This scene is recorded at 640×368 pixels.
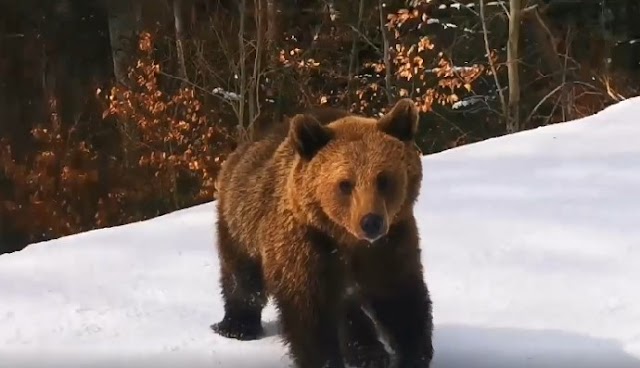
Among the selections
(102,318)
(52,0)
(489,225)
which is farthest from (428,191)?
(52,0)

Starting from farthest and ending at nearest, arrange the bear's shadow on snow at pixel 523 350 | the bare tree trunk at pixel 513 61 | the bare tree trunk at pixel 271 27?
the bare tree trunk at pixel 271 27 → the bare tree trunk at pixel 513 61 → the bear's shadow on snow at pixel 523 350

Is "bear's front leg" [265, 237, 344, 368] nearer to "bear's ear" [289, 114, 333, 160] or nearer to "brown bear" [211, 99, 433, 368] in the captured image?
"brown bear" [211, 99, 433, 368]

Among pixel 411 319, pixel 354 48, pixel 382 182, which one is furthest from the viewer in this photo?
pixel 354 48

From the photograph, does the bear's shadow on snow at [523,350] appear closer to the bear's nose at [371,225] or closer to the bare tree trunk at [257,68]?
the bear's nose at [371,225]

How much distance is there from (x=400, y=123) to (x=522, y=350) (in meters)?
1.01

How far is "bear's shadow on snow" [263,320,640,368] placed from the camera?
3.85 metres

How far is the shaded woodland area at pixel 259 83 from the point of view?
1792 cm

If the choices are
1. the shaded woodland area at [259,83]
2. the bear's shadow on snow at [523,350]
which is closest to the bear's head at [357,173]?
the bear's shadow on snow at [523,350]

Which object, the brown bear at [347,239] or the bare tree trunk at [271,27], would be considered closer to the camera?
the brown bear at [347,239]

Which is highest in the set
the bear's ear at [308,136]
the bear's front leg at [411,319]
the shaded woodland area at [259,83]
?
the bear's ear at [308,136]

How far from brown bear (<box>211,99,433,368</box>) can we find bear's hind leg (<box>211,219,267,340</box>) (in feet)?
1.73

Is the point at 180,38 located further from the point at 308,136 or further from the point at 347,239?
the point at 347,239

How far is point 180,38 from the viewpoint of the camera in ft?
62.0

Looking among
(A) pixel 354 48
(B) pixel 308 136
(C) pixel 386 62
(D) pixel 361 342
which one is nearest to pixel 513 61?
(C) pixel 386 62
